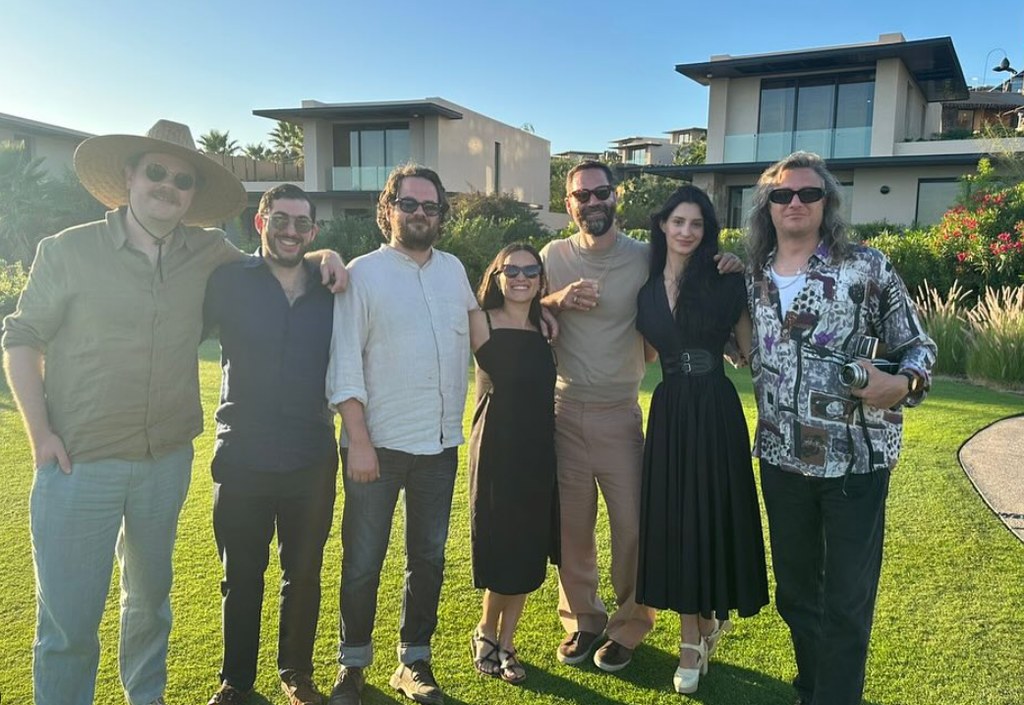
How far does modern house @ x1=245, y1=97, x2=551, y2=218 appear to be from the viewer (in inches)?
1141

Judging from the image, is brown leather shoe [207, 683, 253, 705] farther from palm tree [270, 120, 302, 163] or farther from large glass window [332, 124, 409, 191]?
palm tree [270, 120, 302, 163]

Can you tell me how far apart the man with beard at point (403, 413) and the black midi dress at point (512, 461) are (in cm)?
13

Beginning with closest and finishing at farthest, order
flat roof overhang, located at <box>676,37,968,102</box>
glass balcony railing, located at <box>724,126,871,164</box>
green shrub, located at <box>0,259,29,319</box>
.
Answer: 1. green shrub, located at <box>0,259,29,319</box>
2. flat roof overhang, located at <box>676,37,968,102</box>
3. glass balcony railing, located at <box>724,126,871,164</box>

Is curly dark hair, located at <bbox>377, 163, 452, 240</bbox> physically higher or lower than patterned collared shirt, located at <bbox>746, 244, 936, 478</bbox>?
higher

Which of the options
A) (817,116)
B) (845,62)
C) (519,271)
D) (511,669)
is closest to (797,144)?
(817,116)

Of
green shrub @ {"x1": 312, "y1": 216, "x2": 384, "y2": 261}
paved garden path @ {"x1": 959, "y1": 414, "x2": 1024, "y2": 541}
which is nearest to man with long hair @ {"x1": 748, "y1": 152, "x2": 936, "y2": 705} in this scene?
paved garden path @ {"x1": 959, "y1": 414, "x2": 1024, "y2": 541}

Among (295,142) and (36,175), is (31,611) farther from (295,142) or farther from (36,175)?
(295,142)

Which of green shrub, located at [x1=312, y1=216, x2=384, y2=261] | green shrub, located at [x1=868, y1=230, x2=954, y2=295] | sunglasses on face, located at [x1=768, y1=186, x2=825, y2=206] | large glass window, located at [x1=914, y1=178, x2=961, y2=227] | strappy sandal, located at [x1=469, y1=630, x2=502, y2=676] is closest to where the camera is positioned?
sunglasses on face, located at [x1=768, y1=186, x2=825, y2=206]

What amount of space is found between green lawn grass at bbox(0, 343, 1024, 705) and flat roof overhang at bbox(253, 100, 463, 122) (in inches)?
973

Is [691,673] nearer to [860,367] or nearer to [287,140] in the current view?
[860,367]

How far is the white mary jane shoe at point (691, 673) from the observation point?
129 inches

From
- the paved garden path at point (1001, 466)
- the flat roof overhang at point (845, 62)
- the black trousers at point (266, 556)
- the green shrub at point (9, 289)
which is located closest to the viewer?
the black trousers at point (266, 556)

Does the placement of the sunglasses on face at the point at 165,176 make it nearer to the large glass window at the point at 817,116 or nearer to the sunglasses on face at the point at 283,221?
the sunglasses on face at the point at 283,221

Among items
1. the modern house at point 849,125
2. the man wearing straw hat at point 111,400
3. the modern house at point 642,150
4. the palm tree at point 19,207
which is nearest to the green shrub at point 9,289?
the palm tree at point 19,207
